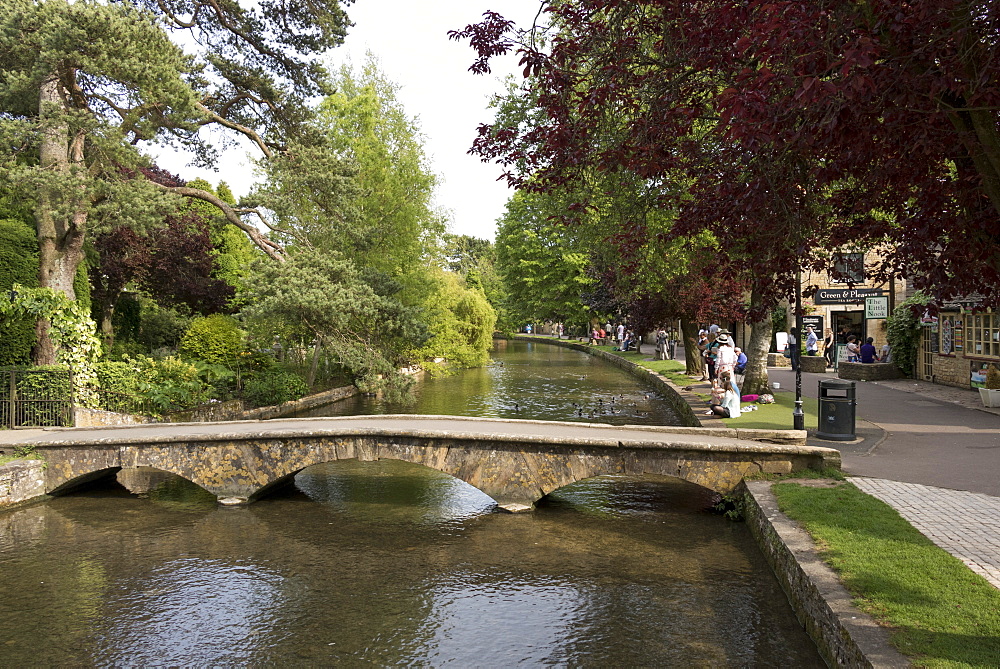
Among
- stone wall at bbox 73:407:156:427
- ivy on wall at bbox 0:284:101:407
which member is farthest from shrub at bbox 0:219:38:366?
stone wall at bbox 73:407:156:427

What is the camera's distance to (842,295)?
3438 cm

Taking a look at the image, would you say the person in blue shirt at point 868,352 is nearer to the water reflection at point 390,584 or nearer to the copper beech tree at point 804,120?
the water reflection at point 390,584

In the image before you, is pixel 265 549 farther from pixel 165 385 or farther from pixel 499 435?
pixel 165 385

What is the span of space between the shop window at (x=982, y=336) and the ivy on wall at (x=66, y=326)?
24.1 metres

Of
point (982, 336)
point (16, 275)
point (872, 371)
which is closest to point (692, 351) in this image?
point (872, 371)

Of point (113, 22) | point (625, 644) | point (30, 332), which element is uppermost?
point (113, 22)

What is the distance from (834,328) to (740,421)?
23.9 meters

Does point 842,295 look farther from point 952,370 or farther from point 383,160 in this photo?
point 383,160

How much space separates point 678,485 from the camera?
15.0 m

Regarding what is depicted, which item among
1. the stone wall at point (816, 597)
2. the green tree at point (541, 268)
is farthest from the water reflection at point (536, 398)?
the green tree at point (541, 268)

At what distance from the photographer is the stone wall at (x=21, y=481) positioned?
530 inches

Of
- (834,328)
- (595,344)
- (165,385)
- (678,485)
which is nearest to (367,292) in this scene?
(165,385)

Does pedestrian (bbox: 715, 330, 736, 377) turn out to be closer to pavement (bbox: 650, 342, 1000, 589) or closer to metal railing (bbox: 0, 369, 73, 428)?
pavement (bbox: 650, 342, 1000, 589)

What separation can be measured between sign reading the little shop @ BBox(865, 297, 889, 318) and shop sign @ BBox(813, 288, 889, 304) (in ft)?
1.43
